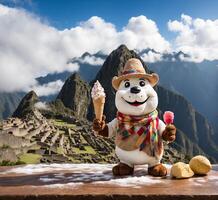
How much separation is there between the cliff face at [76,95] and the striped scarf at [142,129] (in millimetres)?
122783

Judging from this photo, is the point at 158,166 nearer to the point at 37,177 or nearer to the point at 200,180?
the point at 200,180

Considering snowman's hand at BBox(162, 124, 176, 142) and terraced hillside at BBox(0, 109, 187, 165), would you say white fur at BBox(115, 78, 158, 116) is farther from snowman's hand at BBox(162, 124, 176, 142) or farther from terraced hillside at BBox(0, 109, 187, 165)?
terraced hillside at BBox(0, 109, 187, 165)

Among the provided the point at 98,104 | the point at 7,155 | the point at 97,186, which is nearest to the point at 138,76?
the point at 98,104

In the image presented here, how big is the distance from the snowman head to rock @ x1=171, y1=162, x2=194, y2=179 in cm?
75

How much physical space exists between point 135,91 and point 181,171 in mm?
1039

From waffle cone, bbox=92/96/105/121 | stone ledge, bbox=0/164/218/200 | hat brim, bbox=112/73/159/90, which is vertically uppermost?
hat brim, bbox=112/73/159/90

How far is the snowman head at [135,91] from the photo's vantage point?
186 inches

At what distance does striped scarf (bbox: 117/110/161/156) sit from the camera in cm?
462

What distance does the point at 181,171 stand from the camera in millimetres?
4215

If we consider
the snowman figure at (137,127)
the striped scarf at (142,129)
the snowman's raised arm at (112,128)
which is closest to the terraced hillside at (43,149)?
the snowman's raised arm at (112,128)

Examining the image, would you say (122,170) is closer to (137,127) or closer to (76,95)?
(137,127)

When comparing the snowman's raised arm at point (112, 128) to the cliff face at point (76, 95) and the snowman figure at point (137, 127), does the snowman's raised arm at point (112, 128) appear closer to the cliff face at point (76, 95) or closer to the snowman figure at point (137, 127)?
the snowman figure at point (137, 127)

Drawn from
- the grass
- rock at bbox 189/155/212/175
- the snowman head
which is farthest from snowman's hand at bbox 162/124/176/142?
the grass

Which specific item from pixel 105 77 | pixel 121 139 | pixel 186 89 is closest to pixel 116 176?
pixel 121 139
